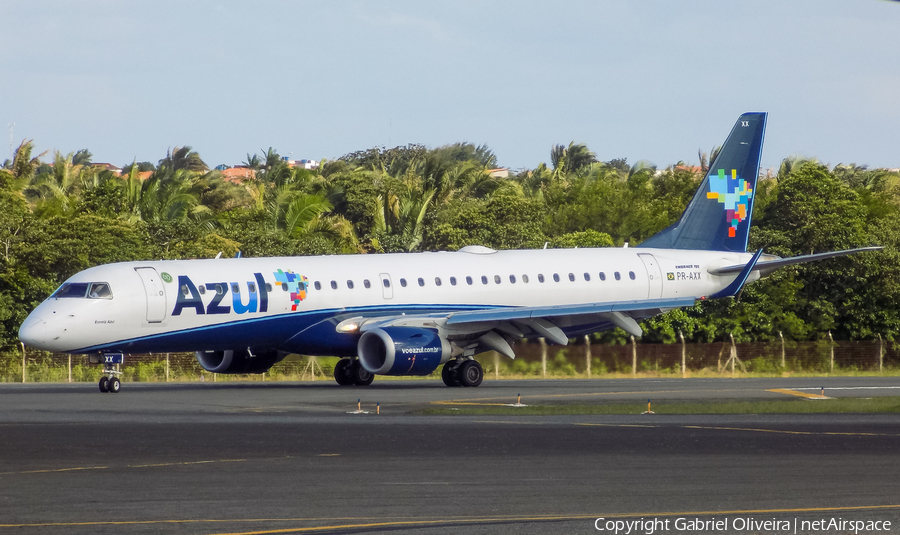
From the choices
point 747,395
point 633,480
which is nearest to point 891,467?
point 633,480

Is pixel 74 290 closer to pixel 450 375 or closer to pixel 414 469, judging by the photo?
pixel 450 375

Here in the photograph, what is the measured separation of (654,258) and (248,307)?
13.8 m

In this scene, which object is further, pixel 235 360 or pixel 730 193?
pixel 730 193

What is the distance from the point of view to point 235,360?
36.2 m

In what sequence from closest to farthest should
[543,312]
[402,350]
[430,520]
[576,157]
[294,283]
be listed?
1. [430,520]
2. [402,350]
3. [294,283]
4. [543,312]
5. [576,157]

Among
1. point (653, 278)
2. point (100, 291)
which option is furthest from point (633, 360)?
point (100, 291)

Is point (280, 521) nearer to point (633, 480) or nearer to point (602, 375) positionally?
point (633, 480)

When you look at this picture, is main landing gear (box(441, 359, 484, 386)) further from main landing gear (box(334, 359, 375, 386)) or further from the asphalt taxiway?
the asphalt taxiway

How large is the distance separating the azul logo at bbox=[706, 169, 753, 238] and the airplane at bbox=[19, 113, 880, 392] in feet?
4.80

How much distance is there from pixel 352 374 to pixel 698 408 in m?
13.7

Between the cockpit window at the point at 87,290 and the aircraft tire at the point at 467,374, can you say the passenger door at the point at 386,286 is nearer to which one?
the aircraft tire at the point at 467,374

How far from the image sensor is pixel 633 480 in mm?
14477

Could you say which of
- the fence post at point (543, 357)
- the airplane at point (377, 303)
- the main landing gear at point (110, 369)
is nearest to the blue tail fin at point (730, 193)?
the airplane at point (377, 303)

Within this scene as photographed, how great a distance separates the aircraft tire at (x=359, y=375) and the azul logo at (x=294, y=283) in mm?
3412
